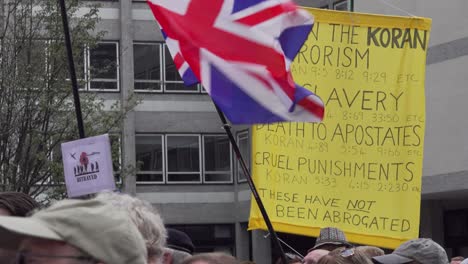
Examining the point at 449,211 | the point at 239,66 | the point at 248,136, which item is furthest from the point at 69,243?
the point at 248,136

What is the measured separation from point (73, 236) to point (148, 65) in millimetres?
33883

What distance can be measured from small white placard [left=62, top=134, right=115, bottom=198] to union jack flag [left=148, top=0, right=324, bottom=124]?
910 mm

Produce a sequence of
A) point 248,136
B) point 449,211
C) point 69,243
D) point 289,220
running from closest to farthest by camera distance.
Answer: point 69,243, point 289,220, point 449,211, point 248,136

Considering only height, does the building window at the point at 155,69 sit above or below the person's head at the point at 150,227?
below

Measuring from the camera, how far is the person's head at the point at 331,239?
7676mm

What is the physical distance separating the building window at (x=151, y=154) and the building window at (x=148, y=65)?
61.7 inches

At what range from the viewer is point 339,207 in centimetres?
828

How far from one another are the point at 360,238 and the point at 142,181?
27.5 metres

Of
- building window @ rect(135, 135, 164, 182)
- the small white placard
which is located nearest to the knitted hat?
the small white placard

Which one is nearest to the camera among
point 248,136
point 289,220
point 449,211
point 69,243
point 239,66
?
point 69,243

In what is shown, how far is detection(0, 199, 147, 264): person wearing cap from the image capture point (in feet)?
8.33

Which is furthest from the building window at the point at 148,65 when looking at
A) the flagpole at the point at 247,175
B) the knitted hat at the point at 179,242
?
the knitted hat at the point at 179,242

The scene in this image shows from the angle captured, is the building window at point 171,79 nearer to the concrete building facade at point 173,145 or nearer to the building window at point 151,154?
the concrete building facade at point 173,145

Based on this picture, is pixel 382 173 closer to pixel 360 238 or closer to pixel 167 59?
pixel 360 238
